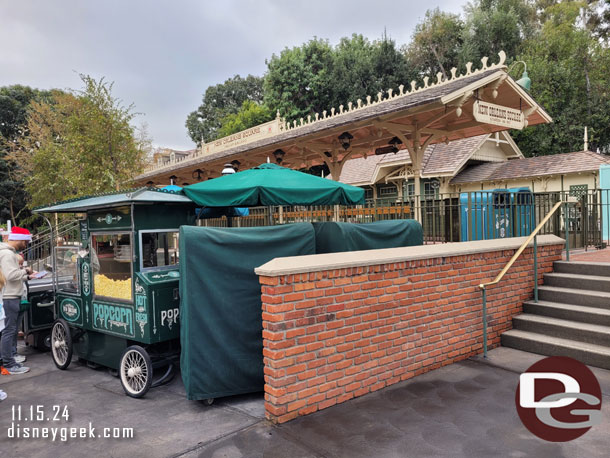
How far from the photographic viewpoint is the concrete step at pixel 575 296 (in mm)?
5971

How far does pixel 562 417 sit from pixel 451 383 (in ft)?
3.94

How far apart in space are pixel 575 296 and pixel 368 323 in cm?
376

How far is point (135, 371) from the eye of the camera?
4.83 metres

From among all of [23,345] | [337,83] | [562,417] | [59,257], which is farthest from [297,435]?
[337,83]

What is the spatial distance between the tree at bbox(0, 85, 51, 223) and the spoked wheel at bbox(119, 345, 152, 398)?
34514 mm

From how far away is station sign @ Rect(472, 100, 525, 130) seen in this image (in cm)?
814

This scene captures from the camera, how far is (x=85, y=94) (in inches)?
518

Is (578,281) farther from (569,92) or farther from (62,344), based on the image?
(569,92)

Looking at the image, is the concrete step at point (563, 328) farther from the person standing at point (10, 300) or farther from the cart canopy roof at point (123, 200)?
the person standing at point (10, 300)

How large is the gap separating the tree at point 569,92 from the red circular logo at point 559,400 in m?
23.9

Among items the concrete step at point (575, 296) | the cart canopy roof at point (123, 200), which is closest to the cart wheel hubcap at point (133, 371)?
the cart canopy roof at point (123, 200)

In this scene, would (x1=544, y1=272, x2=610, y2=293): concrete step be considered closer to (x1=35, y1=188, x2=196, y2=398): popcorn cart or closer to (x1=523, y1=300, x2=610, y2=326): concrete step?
(x1=523, y1=300, x2=610, y2=326): concrete step

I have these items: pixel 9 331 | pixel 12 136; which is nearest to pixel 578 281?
pixel 9 331

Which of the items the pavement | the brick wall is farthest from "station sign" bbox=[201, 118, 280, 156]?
the pavement
